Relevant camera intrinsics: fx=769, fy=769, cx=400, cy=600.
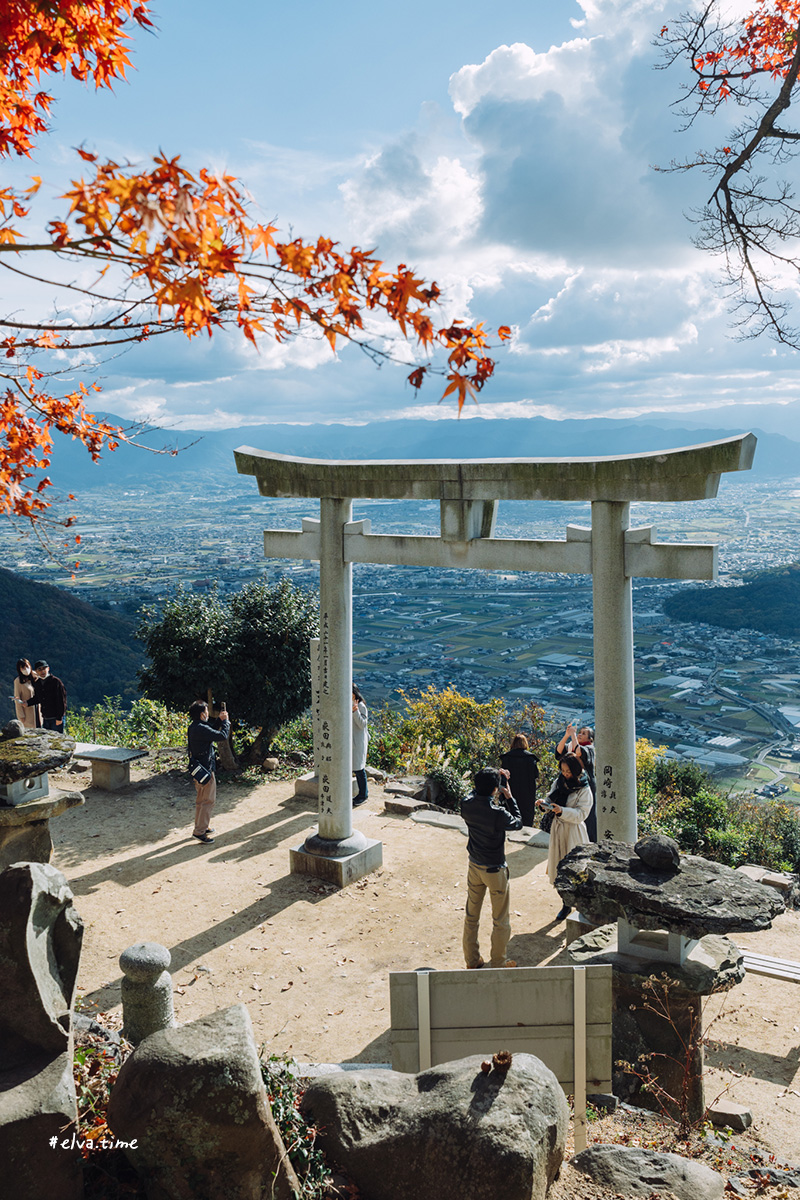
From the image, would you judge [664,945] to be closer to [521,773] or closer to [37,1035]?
[521,773]

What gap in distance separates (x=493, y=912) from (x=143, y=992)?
3027mm

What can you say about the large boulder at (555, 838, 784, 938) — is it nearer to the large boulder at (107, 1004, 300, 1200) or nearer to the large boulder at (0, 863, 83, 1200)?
the large boulder at (107, 1004, 300, 1200)

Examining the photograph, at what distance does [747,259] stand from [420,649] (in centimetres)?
3588

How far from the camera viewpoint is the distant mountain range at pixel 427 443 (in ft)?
429

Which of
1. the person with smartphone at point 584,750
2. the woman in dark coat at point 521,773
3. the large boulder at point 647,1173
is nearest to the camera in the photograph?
the large boulder at point 647,1173

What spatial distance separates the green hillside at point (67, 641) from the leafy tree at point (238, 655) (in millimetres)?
12471

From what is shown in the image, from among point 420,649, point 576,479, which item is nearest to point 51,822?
point 576,479

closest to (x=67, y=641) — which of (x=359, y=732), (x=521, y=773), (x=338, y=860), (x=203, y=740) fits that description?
(x=203, y=740)

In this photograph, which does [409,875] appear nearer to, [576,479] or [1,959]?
[576,479]

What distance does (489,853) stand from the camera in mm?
6387

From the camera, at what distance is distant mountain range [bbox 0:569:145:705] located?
24859 mm

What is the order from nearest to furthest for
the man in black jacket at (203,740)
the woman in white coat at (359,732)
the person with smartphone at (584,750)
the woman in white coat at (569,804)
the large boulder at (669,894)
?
the large boulder at (669,894) → the woman in white coat at (569,804) → the person with smartphone at (584,750) → the man in black jacket at (203,740) → the woman in white coat at (359,732)

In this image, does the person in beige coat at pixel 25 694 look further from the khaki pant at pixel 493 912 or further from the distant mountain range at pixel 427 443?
the distant mountain range at pixel 427 443

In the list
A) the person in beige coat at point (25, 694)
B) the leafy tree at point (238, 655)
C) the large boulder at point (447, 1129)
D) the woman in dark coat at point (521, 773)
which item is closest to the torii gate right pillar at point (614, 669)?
the woman in dark coat at point (521, 773)
